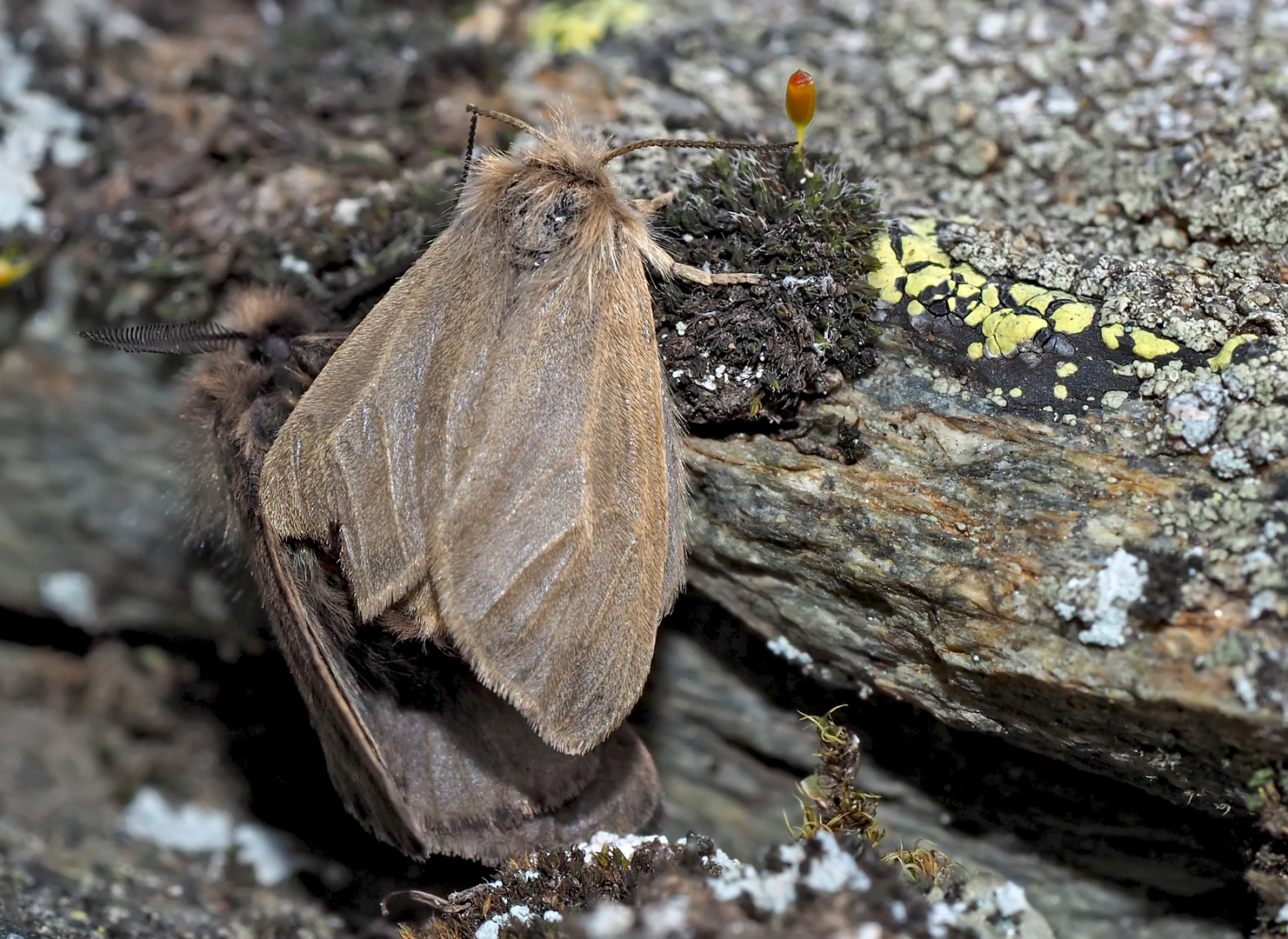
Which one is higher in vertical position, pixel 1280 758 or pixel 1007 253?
pixel 1007 253

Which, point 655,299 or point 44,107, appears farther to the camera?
point 44,107

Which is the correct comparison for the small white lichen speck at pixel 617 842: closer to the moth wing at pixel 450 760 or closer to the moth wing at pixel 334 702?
the moth wing at pixel 450 760

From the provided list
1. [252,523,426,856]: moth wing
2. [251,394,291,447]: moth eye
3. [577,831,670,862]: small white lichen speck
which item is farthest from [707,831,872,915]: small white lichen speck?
[251,394,291,447]: moth eye

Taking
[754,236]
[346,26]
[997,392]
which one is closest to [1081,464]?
[997,392]

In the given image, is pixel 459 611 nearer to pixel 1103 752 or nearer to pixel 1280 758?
pixel 1103 752

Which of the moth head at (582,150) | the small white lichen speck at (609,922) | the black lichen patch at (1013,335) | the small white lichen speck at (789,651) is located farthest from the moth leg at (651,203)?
the small white lichen speck at (609,922)

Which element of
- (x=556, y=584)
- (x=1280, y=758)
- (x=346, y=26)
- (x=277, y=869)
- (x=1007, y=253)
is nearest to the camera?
(x=1280, y=758)

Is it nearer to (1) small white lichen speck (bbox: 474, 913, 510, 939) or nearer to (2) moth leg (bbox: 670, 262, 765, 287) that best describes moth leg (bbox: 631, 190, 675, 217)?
(2) moth leg (bbox: 670, 262, 765, 287)

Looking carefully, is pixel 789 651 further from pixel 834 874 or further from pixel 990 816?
pixel 834 874
